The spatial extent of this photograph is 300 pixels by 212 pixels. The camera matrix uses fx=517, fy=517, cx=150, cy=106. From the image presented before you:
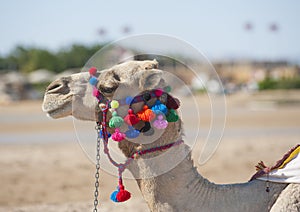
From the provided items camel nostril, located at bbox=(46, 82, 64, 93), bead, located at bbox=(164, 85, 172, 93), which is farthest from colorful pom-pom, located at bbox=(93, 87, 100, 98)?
bead, located at bbox=(164, 85, 172, 93)

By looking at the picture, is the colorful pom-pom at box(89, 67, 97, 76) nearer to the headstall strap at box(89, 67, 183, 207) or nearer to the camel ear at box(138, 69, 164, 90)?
the headstall strap at box(89, 67, 183, 207)

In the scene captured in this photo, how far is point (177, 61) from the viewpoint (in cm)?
344

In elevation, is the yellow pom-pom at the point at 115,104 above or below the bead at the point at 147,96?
below

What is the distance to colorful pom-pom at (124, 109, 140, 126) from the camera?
3176 mm

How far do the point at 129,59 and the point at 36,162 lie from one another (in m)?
9.08

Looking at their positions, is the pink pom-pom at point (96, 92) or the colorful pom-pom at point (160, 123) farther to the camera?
the pink pom-pom at point (96, 92)

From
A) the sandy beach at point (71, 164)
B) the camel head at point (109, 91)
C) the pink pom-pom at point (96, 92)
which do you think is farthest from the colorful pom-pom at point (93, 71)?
the sandy beach at point (71, 164)

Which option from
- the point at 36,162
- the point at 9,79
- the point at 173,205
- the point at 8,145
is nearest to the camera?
the point at 173,205

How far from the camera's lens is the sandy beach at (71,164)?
8.26m

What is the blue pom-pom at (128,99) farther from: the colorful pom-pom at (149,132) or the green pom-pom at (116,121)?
the colorful pom-pom at (149,132)

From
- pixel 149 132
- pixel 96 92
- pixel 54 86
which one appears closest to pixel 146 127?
pixel 149 132

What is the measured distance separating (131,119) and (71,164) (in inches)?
358

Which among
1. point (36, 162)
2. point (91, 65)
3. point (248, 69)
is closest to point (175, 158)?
point (91, 65)

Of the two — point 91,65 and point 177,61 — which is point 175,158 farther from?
point 91,65
